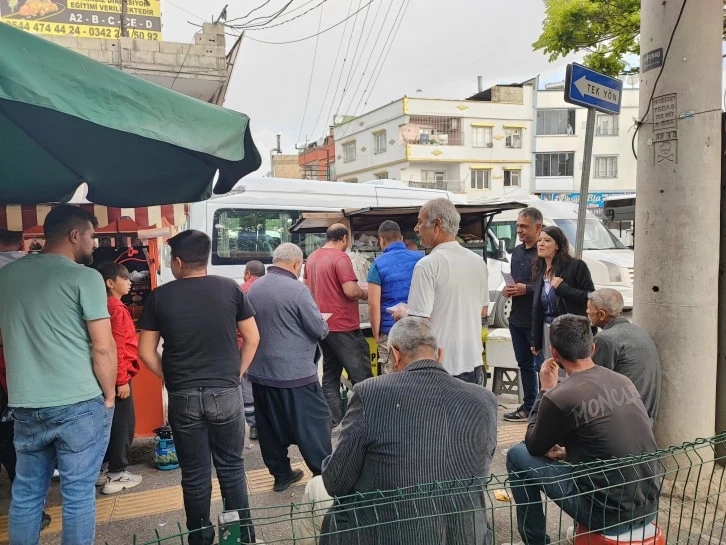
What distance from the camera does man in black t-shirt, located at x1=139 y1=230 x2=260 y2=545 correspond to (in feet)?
9.20

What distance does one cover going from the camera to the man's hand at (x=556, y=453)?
262 centimetres

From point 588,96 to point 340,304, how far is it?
98.6 inches

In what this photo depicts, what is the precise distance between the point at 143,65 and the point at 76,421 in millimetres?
12767

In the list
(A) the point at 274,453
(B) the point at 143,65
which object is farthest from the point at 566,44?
(B) the point at 143,65

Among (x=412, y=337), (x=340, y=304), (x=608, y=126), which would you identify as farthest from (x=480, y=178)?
(x=412, y=337)

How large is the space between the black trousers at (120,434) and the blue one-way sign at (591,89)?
3.62 m

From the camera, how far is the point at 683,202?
126 inches

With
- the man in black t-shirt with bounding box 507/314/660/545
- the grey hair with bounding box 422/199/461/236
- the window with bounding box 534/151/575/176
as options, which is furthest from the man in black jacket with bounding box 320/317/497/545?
the window with bounding box 534/151/575/176

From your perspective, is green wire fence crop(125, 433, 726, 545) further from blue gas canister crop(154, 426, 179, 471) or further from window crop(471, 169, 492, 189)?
window crop(471, 169, 492, 189)

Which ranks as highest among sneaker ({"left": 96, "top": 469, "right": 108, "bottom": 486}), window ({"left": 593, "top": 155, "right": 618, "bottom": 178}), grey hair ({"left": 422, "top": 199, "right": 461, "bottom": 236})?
window ({"left": 593, "top": 155, "right": 618, "bottom": 178})

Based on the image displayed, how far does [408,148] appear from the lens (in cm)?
3422

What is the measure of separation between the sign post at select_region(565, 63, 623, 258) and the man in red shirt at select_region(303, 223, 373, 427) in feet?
6.25

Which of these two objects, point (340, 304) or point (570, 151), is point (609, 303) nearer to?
point (340, 304)

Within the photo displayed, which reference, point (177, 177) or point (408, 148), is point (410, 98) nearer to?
point (408, 148)
